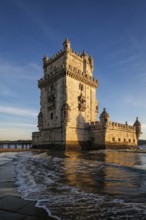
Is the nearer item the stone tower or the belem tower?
the stone tower

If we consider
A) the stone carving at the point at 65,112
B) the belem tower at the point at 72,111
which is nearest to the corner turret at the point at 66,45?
the belem tower at the point at 72,111

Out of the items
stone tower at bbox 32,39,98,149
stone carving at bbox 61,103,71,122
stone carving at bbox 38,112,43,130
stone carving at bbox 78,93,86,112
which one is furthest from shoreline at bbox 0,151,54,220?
stone carving at bbox 38,112,43,130

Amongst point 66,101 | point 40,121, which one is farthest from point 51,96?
point 40,121

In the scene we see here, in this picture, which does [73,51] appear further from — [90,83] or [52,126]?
[52,126]

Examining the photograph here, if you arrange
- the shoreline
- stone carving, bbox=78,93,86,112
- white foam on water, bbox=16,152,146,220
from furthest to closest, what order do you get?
stone carving, bbox=78,93,86,112 → white foam on water, bbox=16,152,146,220 → the shoreline

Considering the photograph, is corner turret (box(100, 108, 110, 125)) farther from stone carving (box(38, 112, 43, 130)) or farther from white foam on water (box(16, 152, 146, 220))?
white foam on water (box(16, 152, 146, 220))

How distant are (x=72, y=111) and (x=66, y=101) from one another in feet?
8.17

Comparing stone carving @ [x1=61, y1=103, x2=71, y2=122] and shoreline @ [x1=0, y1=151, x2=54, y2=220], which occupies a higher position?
stone carving @ [x1=61, y1=103, x2=71, y2=122]

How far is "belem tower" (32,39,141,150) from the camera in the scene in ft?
113

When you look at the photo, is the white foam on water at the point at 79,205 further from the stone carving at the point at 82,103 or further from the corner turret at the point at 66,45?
the corner turret at the point at 66,45

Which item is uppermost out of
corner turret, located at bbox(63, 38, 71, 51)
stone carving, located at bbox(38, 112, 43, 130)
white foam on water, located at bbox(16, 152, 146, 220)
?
corner turret, located at bbox(63, 38, 71, 51)

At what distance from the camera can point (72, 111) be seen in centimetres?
3525

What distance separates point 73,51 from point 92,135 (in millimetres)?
17887

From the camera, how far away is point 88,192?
5547 millimetres
